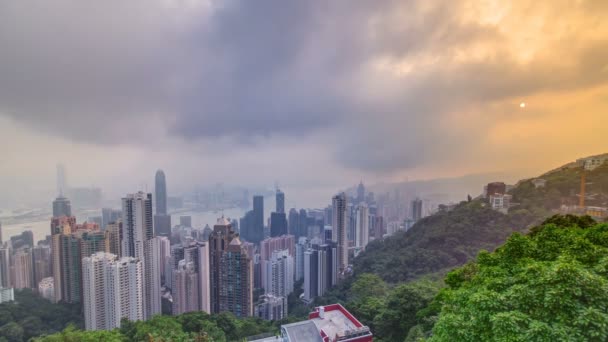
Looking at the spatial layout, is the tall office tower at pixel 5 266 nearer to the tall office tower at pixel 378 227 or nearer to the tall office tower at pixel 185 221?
the tall office tower at pixel 185 221

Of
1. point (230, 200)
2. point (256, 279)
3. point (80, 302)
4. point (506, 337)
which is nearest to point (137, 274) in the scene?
point (80, 302)

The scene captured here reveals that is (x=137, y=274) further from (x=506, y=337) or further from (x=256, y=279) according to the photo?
(x=506, y=337)

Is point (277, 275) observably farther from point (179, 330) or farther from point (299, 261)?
point (179, 330)

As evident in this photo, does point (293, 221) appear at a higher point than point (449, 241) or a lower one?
lower

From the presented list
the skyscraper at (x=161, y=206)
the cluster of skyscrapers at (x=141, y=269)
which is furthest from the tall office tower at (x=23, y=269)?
the skyscraper at (x=161, y=206)


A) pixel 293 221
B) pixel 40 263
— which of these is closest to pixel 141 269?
pixel 40 263

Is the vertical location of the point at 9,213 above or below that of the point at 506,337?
below
